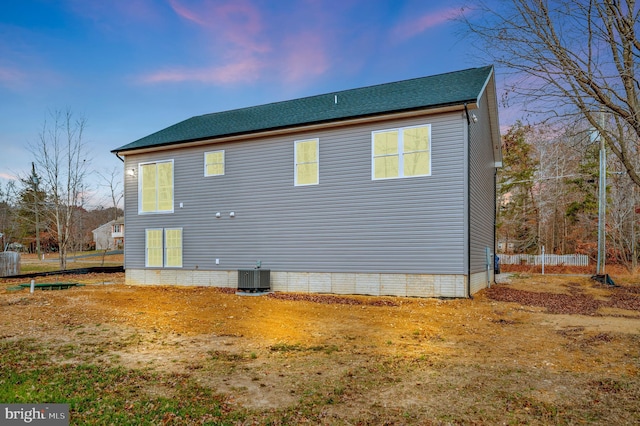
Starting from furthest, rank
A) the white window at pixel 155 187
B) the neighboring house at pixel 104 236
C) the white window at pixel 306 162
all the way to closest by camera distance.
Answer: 1. the neighboring house at pixel 104 236
2. the white window at pixel 155 187
3. the white window at pixel 306 162

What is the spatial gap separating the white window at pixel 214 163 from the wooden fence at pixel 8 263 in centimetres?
1197

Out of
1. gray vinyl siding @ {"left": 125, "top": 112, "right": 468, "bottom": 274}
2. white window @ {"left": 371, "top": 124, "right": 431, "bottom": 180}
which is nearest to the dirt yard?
gray vinyl siding @ {"left": 125, "top": 112, "right": 468, "bottom": 274}

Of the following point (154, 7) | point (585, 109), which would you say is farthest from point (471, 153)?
point (154, 7)

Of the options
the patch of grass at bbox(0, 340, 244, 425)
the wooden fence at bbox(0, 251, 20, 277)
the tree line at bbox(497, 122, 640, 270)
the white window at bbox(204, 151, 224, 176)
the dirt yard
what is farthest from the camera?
the tree line at bbox(497, 122, 640, 270)

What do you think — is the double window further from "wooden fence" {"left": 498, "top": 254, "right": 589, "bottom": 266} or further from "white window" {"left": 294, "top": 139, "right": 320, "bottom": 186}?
"wooden fence" {"left": 498, "top": 254, "right": 589, "bottom": 266}

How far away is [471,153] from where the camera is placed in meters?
12.2

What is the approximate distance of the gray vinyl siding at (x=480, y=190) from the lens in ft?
40.7

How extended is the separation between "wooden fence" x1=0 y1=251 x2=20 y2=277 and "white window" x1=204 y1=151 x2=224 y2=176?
1197 centimetres

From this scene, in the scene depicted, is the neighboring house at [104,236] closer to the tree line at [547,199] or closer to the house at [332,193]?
the house at [332,193]

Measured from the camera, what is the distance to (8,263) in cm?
1958

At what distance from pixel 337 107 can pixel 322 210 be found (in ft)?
12.2

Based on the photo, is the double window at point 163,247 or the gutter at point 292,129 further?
the double window at point 163,247

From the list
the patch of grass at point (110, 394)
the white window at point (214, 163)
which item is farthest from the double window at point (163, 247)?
the patch of grass at point (110, 394)

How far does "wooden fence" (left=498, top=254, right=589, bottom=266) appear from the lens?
26.1 metres
